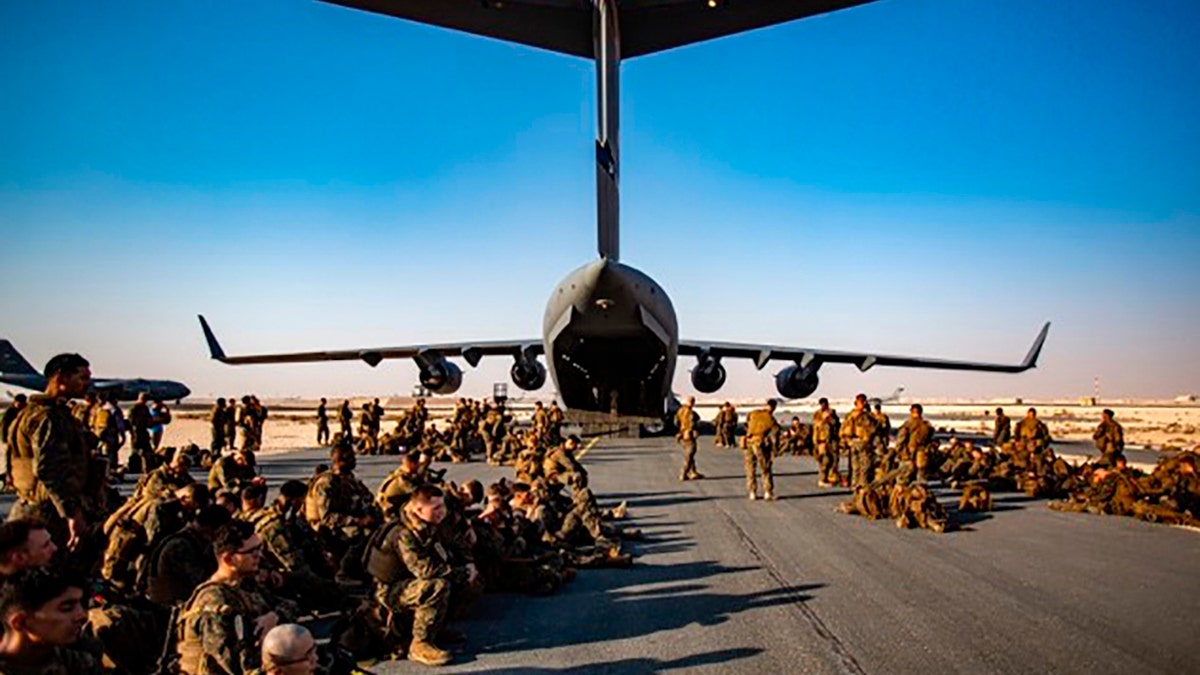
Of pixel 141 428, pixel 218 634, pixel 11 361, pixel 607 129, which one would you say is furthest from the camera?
pixel 11 361

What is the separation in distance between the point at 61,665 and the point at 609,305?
14995 mm

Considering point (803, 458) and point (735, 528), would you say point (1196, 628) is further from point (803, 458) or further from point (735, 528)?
point (803, 458)

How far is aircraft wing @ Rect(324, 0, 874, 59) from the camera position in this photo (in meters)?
20.3

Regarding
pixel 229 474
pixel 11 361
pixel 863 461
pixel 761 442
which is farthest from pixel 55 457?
pixel 11 361

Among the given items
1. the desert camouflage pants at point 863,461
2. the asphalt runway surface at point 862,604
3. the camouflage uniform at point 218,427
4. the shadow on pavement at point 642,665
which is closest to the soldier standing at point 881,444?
the desert camouflage pants at point 863,461

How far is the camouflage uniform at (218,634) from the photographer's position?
361 centimetres

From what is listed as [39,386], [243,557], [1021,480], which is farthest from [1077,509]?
[39,386]

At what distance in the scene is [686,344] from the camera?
2691 centimetres

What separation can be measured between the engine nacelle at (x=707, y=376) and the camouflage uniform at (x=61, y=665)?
23.1 metres

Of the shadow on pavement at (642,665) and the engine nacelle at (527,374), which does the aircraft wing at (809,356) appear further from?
the shadow on pavement at (642,665)

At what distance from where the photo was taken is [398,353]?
28500 mm

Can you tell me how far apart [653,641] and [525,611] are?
1.36 metres

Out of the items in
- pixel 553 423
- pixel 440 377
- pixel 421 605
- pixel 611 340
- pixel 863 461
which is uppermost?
pixel 611 340

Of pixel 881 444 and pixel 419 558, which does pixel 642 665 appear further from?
pixel 881 444
